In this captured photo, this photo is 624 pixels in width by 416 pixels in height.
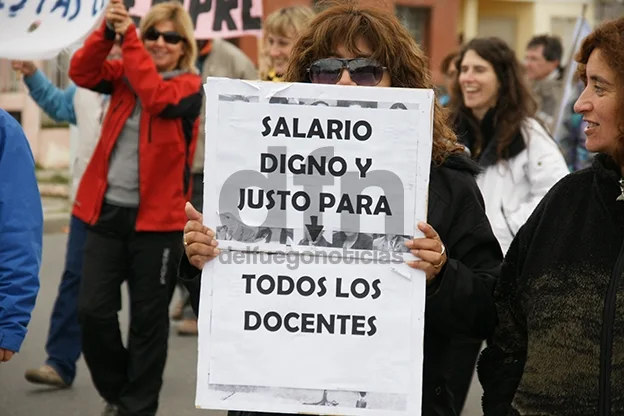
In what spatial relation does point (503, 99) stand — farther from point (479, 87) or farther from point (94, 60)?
point (94, 60)

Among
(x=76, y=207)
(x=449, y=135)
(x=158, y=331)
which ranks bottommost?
(x=158, y=331)

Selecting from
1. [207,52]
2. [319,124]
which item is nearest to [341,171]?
[319,124]

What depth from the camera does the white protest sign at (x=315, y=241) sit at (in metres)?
2.94

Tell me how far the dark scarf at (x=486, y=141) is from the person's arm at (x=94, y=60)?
1757 mm

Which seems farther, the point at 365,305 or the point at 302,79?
the point at 302,79

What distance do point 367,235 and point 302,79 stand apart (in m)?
0.61

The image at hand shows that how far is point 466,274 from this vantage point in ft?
10.2

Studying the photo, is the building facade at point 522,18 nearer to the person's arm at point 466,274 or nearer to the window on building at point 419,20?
the window on building at point 419,20

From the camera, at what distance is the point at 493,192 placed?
18.8 feet

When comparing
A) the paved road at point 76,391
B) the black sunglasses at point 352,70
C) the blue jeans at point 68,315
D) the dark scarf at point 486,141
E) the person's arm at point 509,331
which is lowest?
the paved road at point 76,391

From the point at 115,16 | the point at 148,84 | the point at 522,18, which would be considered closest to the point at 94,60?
the point at 115,16

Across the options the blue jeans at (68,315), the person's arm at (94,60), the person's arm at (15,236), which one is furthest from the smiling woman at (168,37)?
the person's arm at (15,236)

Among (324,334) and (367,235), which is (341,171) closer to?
(367,235)

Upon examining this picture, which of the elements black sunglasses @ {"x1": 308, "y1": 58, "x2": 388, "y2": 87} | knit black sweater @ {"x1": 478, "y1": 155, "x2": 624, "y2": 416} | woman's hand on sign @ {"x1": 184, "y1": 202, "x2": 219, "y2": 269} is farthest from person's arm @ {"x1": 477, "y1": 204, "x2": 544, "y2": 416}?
woman's hand on sign @ {"x1": 184, "y1": 202, "x2": 219, "y2": 269}
